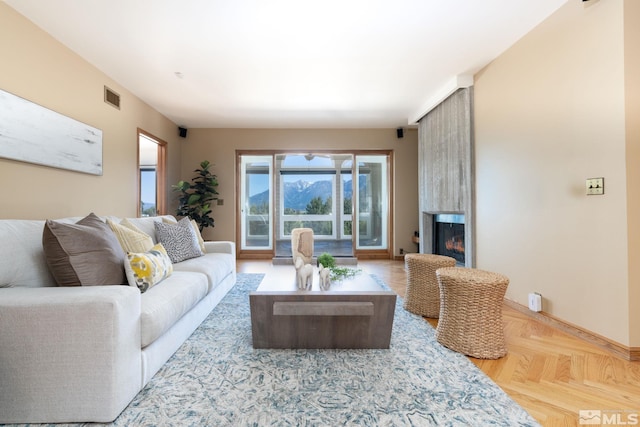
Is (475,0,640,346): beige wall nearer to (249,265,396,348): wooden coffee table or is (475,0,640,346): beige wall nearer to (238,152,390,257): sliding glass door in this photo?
(249,265,396,348): wooden coffee table

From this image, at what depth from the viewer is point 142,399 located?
1.46 m

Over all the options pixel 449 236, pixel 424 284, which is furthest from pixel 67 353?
pixel 449 236

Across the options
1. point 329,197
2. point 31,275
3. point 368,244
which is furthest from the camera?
point 329,197

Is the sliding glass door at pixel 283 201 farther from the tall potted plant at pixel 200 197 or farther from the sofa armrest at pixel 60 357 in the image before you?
the sofa armrest at pixel 60 357

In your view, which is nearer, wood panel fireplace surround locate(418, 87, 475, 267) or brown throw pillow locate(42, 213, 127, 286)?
brown throw pillow locate(42, 213, 127, 286)

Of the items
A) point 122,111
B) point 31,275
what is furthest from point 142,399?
point 122,111

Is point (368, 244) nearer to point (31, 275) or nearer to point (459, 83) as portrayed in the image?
point (459, 83)

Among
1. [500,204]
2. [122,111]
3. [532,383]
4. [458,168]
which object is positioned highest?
[122,111]

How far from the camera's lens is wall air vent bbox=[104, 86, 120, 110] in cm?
341

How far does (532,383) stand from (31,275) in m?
2.74

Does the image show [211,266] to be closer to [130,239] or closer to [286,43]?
[130,239]

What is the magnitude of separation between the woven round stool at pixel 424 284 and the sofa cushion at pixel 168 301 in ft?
5.87

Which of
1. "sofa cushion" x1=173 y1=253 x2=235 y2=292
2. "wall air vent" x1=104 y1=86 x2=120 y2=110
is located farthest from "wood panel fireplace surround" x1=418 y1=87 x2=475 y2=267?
"wall air vent" x1=104 y1=86 x2=120 y2=110

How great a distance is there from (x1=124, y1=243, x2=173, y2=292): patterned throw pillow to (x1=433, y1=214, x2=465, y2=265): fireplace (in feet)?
10.9
